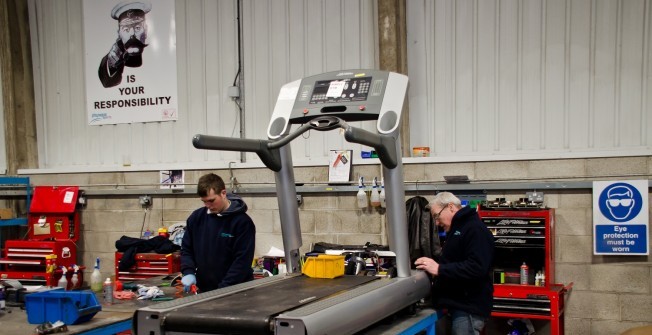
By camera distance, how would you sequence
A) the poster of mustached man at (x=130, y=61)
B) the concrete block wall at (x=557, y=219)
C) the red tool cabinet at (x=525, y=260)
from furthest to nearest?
the poster of mustached man at (x=130, y=61), the concrete block wall at (x=557, y=219), the red tool cabinet at (x=525, y=260)

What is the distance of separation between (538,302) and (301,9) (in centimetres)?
334

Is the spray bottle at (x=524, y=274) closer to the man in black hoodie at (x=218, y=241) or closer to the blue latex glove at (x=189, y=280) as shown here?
the man in black hoodie at (x=218, y=241)

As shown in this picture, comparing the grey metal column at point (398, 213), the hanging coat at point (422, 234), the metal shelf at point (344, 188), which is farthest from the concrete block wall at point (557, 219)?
the grey metal column at point (398, 213)

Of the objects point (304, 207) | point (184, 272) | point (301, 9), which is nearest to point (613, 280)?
point (304, 207)

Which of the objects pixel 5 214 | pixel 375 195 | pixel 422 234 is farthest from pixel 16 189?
pixel 422 234

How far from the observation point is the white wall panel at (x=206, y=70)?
571 cm

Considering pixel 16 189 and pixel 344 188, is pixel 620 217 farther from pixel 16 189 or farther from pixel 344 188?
pixel 16 189

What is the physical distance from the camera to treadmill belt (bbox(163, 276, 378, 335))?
7.60 ft

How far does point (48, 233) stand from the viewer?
6523 millimetres

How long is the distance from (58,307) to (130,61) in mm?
4018

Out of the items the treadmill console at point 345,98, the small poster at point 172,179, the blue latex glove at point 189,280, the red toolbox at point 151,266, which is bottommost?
the red toolbox at point 151,266

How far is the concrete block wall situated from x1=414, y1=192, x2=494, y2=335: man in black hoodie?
5.93 ft

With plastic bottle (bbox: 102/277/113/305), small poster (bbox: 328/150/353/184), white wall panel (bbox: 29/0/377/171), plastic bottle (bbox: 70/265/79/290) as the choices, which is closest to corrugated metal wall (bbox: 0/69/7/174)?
white wall panel (bbox: 29/0/377/171)

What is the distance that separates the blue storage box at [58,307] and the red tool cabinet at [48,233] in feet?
10.2
